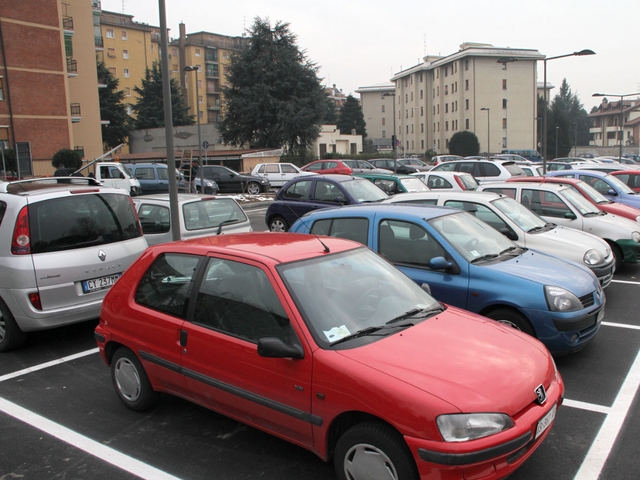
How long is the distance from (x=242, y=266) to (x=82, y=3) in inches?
1942

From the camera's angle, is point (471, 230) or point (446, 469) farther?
point (471, 230)

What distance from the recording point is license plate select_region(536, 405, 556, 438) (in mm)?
3326

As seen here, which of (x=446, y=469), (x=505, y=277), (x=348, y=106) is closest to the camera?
(x=446, y=469)

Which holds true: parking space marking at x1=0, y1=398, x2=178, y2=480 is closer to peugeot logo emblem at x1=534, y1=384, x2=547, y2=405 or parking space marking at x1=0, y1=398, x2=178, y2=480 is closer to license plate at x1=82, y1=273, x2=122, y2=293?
license plate at x1=82, y1=273, x2=122, y2=293

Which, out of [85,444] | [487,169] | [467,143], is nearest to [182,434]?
[85,444]

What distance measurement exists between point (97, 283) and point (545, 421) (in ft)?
16.4

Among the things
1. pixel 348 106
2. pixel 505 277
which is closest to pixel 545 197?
pixel 505 277

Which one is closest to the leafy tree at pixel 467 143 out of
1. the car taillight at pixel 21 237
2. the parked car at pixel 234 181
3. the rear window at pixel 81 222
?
the parked car at pixel 234 181

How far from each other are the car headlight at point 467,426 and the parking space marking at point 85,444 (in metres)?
1.86

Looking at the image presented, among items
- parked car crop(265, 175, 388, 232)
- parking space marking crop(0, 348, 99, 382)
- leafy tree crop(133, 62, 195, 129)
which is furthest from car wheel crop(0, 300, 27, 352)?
leafy tree crop(133, 62, 195, 129)

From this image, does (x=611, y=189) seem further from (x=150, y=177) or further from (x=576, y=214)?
(x=150, y=177)

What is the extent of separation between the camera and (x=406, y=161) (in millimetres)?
45438

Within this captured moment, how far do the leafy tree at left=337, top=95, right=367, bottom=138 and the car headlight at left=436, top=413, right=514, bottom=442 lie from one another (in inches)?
3773

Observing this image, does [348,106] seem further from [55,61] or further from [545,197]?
[545,197]
